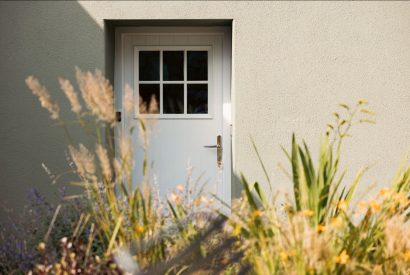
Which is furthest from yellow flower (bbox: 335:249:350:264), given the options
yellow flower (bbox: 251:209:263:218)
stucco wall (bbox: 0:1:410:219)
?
stucco wall (bbox: 0:1:410:219)

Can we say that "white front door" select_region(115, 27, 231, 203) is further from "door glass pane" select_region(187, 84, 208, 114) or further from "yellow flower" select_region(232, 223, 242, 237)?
"yellow flower" select_region(232, 223, 242, 237)

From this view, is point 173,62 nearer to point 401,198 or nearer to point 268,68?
point 268,68

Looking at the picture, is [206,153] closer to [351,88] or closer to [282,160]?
[282,160]

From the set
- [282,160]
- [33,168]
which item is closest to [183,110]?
[282,160]

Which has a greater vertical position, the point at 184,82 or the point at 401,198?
the point at 184,82

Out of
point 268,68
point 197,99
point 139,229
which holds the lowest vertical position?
point 139,229

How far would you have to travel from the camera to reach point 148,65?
6121mm

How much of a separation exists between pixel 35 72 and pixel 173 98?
4.08ft

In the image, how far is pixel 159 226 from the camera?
3164mm

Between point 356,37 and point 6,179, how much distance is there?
10.7 ft

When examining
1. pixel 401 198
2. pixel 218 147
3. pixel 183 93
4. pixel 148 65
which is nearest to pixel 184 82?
pixel 183 93

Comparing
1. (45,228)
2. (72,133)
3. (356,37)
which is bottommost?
(45,228)

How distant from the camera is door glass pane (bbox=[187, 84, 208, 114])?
6090 millimetres

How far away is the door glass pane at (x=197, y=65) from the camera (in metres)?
6.11
